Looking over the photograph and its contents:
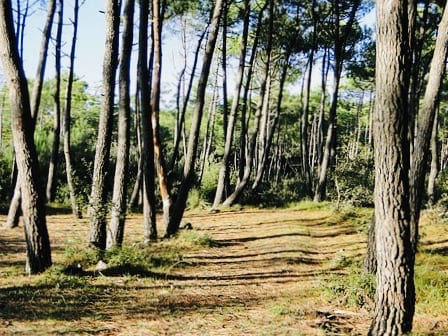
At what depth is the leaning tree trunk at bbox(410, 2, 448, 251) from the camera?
670 centimetres

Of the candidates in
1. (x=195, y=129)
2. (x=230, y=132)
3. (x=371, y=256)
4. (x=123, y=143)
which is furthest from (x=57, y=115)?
(x=371, y=256)

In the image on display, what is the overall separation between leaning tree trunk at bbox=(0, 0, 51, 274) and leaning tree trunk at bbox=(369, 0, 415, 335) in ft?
15.1

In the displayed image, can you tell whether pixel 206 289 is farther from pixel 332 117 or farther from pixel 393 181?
pixel 332 117

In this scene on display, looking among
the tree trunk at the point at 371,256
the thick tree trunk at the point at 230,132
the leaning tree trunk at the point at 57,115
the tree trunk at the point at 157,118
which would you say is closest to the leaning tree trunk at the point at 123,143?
the tree trunk at the point at 157,118

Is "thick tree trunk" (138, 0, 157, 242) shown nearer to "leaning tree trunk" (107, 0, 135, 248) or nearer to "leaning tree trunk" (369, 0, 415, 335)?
"leaning tree trunk" (107, 0, 135, 248)

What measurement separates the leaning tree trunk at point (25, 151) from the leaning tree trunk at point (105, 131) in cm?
113

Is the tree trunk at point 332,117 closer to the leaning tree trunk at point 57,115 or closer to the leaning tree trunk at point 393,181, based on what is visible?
the leaning tree trunk at point 57,115

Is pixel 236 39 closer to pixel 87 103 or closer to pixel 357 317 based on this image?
pixel 357 317

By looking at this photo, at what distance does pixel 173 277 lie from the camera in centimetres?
686

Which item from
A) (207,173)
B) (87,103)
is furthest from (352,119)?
(207,173)

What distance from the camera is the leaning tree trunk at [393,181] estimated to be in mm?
3873

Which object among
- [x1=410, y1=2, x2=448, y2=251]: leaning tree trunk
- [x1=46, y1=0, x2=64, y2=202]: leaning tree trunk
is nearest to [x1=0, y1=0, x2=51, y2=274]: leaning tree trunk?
[x1=410, y1=2, x2=448, y2=251]: leaning tree trunk

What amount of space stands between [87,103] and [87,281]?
35.7 m

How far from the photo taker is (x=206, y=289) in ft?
21.0
